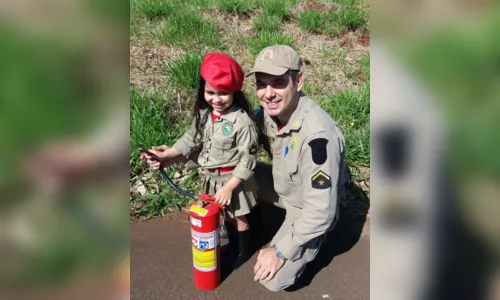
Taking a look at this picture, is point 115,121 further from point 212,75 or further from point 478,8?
point 212,75

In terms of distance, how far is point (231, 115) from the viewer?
2.56 meters

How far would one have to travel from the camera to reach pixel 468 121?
0.66 metres

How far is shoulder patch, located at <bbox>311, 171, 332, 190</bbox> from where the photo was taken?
7.64ft

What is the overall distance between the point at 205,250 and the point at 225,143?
2.10ft

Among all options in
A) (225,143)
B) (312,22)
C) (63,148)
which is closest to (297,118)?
(225,143)

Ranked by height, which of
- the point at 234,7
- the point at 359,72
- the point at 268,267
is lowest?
the point at 268,267

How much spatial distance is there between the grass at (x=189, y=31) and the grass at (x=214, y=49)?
13 millimetres

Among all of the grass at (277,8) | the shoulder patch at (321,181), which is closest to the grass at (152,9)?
the grass at (277,8)

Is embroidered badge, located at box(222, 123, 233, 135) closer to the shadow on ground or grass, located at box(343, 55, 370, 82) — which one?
the shadow on ground

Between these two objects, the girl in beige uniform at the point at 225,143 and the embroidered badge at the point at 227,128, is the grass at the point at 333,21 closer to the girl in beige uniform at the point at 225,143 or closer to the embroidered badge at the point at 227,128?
Result: the girl in beige uniform at the point at 225,143

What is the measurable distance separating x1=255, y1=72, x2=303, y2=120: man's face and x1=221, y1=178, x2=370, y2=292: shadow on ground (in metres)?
0.99

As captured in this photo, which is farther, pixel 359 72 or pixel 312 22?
pixel 312 22

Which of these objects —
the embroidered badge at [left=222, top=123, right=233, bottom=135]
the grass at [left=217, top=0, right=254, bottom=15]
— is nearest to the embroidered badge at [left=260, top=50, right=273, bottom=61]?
the embroidered badge at [left=222, top=123, right=233, bottom=135]

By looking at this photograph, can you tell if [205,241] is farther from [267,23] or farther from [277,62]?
[267,23]
